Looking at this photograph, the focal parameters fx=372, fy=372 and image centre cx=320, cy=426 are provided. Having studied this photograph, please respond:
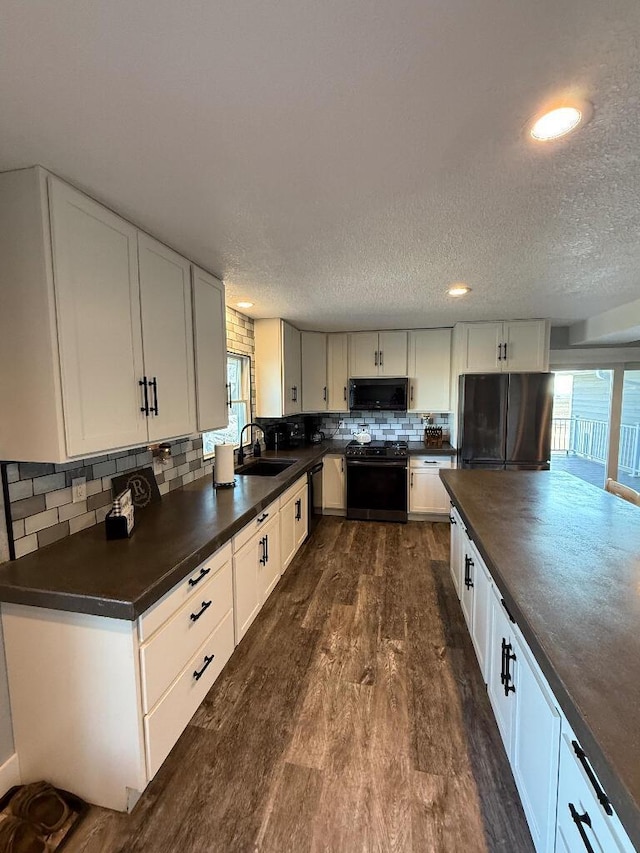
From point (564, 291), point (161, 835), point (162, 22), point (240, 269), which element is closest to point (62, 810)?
point (161, 835)

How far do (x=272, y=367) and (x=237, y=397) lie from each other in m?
0.50

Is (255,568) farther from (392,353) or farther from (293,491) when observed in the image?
(392,353)

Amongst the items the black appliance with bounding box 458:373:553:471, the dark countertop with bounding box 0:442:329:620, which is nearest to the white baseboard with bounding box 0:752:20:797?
the dark countertop with bounding box 0:442:329:620

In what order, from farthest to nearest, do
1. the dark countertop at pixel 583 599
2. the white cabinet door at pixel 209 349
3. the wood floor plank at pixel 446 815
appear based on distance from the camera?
the white cabinet door at pixel 209 349 → the wood floor plank at pixel 446 815 → the dark countertop at pixel 583 599

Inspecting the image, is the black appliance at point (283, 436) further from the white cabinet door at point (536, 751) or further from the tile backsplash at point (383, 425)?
the white cabinet door at point (536, 751)

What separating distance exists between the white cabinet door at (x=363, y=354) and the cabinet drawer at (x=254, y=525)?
237 cm

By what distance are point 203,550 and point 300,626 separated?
1.18m

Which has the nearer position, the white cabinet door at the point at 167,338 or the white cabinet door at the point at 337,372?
the white cabinet door at the point at 167,338

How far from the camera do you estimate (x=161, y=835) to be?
130cm

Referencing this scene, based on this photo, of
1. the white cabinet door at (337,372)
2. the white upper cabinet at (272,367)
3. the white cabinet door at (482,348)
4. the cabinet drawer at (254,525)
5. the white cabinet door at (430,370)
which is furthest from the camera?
the white cabinet door at (337,372)

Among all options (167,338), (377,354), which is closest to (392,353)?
(377,354)

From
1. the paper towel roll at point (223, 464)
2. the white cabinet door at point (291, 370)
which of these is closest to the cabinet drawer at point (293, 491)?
the paper towel roll at point (223, 464)

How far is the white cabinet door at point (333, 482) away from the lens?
14.7 ft

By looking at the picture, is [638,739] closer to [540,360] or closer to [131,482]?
[131,482]
